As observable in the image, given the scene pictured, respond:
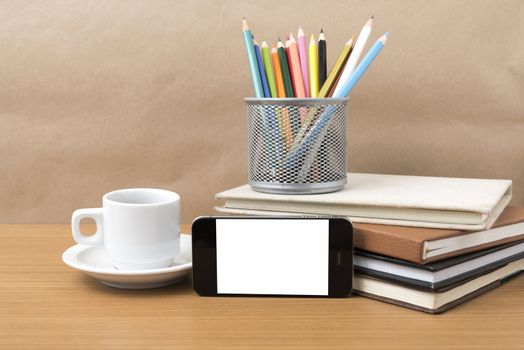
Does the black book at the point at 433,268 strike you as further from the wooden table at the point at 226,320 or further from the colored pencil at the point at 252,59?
the colored pencil at the point at 252,59

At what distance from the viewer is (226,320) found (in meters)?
0.49

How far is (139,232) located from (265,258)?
11 cm

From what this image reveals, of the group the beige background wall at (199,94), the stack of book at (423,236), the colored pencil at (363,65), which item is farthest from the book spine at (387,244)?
the beige background wall at (199,94)

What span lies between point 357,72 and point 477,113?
9.7 inches

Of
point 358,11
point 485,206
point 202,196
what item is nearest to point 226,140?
point 202,196

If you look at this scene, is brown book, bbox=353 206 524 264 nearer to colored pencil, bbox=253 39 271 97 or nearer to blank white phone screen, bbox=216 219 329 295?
blank white phone screen, bbox=216 219 329 295

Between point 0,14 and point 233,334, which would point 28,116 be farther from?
point 233,334

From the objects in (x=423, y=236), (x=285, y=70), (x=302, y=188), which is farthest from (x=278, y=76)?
(x=423, y=236)

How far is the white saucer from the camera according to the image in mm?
529

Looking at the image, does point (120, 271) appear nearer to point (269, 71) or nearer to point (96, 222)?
point (96, 222)

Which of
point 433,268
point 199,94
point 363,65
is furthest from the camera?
point 199,94

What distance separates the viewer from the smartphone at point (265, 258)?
0.53m

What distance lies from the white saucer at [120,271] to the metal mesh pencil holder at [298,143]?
122 millimetres

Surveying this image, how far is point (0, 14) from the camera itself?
2.60 feet
